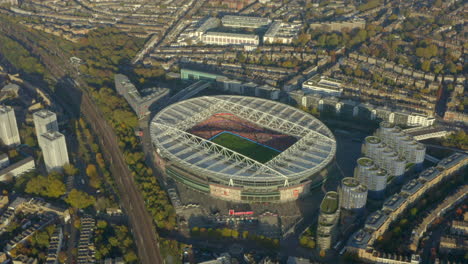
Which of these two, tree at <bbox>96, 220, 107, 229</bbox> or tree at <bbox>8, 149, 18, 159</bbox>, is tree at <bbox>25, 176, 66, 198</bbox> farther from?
tree at <bbox>96, 220, 107, 229</bbox>

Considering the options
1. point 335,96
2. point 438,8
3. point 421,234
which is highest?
point 438,8

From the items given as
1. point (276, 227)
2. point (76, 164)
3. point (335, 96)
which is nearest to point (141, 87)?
point (76, 164)

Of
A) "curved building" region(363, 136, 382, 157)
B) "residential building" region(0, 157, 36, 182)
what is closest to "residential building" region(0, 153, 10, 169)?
"residential building" region(0, 157, 36, 182)

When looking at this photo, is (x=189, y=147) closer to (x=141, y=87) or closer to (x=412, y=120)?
(x=141, y=87)

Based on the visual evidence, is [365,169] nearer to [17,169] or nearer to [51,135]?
→ [51,135]

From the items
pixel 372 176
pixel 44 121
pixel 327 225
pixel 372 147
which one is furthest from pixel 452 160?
pixel 44 121

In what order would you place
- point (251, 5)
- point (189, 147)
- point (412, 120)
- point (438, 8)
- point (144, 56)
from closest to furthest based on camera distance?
point (189, 147), point (412, 120), point (144, 56), point (438, 8), point (251, 5)

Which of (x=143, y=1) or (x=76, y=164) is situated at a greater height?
(x=143, y=1)

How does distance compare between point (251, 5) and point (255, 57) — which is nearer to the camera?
point (255, 57)
